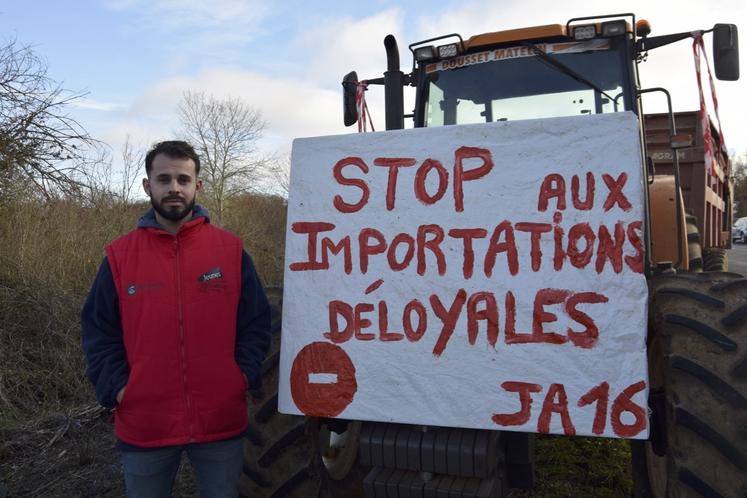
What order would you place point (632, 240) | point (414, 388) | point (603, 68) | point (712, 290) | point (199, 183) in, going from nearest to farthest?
point (632, 240) → point (414, 388) → point (712, 290) → point (199, 183) → point (603, 68)

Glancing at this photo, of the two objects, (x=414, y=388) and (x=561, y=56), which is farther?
(x=561, y=56)

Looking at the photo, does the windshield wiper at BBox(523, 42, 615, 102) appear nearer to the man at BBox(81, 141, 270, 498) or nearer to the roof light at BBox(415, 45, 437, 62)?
the roof light at BBox(415, 45, 437, 62)

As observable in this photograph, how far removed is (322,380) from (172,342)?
549 millimetres

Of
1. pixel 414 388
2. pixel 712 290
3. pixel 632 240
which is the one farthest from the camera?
pixel 712 290

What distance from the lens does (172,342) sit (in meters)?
2.25

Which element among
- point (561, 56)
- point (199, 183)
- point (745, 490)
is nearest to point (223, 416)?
point (199, 183)

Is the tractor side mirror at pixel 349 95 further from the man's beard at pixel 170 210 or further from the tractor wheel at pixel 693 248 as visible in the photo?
the tractor wheel at pixel 693 248

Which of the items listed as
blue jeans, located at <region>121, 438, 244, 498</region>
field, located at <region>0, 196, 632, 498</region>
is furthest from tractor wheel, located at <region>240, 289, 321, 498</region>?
field, located at <region>0, 196, 632, 498</region>

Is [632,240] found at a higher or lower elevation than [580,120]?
lower

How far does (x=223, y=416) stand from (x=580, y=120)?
1608 millimetres

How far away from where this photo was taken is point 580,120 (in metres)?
2.07

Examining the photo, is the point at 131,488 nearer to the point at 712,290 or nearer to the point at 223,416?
the point at 223,416

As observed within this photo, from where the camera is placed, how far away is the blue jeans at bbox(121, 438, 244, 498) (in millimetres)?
2254

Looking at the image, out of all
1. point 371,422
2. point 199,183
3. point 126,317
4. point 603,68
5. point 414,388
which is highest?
point 603,68
